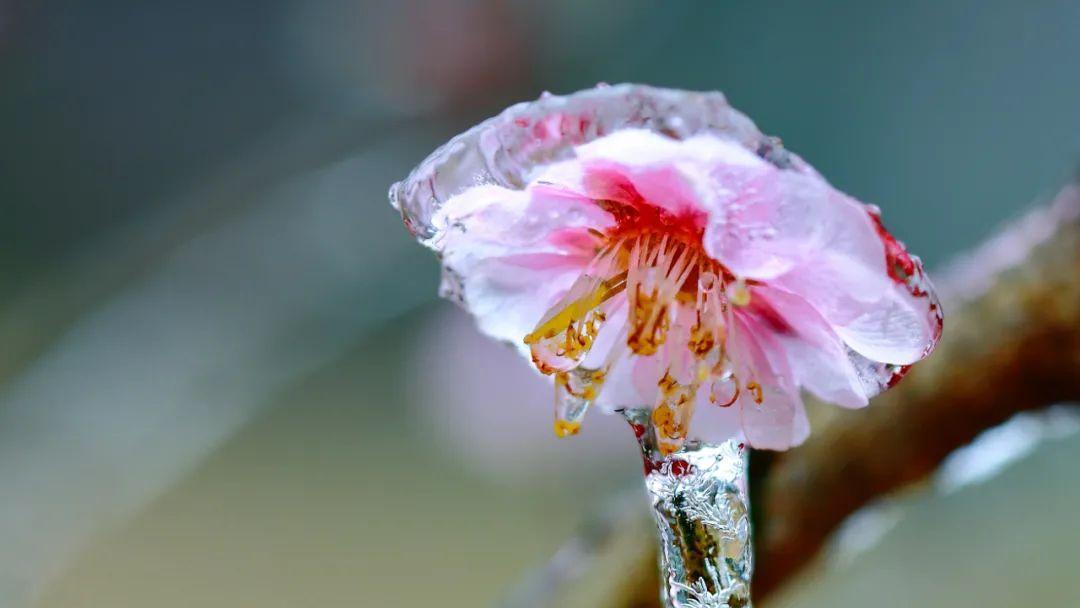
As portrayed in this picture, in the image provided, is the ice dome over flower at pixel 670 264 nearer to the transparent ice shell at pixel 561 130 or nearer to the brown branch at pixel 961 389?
the transparent ice shell at pixel 561 130

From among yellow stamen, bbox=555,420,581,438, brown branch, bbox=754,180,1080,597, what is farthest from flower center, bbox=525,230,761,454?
brown branch, bbox=754,180,1080,597

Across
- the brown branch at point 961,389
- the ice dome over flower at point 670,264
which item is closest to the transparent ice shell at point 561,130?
the ice dome over flower at point 670,264

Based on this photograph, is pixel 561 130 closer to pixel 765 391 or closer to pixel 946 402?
pixel 765 391

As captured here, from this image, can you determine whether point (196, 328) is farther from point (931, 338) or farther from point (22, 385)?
point (931, 338)

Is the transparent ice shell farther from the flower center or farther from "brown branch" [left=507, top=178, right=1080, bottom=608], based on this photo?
"brown branch" [left=507, top=178, right=1080, bottom=608]

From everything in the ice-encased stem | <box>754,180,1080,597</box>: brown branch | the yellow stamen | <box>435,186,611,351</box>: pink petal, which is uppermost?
<box>435,186,611,351</box>: pink petal

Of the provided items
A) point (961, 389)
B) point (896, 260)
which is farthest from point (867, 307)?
point (961, 389)

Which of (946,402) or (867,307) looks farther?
(946,402)
